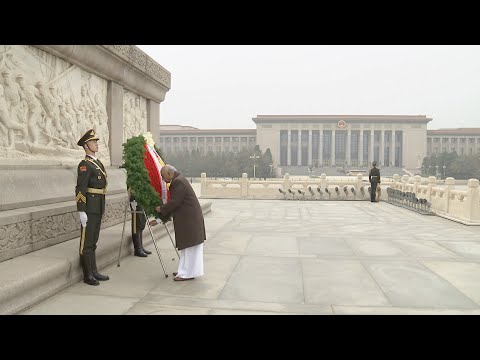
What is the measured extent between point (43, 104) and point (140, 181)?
1.93 m

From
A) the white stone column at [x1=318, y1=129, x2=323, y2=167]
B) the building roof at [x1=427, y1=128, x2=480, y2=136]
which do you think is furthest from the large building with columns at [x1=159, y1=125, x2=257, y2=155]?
the building roof at [x1=427, y1=128, x2=480, y2=136]

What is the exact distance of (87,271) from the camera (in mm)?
4250

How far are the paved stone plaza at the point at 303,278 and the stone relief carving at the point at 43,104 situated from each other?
1.96 metres

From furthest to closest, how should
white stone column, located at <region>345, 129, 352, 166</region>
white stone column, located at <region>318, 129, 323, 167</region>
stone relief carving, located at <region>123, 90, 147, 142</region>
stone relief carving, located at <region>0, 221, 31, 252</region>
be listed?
white stone column, located at <region>318, 129, 323, 167</region> < white stone column, located at <region>345, 129, 352, 166</region> < stone relief carving, located at <region>123, 90, 147, 142</region> < stone relief carving, located at <region>0, 221, 31, 252</region>

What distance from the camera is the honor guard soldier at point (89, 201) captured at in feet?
13.3

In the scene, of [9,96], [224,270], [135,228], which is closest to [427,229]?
[224,270]

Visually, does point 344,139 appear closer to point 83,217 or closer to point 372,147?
point 372,147

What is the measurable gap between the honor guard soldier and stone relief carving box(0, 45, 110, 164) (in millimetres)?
1333

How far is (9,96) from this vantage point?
15.9 feet

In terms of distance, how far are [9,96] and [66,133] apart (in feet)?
3.92

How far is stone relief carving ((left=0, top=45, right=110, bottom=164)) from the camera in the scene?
483cm

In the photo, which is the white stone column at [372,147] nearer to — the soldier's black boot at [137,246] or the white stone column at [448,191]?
the white stone column at [448,191]

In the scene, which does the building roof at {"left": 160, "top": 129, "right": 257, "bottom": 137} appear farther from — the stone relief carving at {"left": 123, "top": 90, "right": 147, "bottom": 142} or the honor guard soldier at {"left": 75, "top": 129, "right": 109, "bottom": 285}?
the honor guard soldier at {"left": 75, "top": 129, "right": 109, "bottom": 285}

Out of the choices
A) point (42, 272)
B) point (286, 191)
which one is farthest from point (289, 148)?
point (42, 272)
